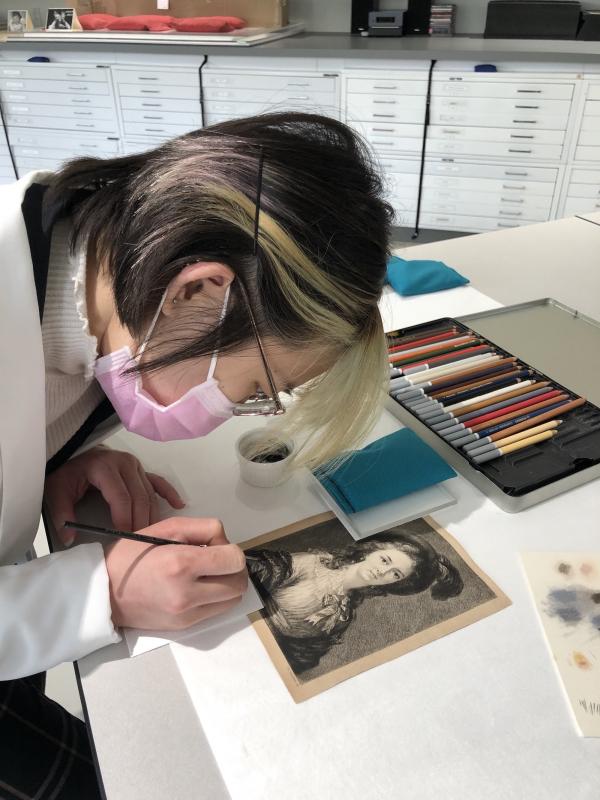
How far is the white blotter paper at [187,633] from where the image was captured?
59 centimetres

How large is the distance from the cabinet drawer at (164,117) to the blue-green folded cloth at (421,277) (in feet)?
7.21

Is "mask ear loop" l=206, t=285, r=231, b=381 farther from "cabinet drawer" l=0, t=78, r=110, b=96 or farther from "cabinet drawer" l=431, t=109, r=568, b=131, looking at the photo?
"cabinet drawer" l=0, t=78, r=110, b=96

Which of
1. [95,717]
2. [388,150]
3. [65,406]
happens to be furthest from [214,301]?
[388,150]

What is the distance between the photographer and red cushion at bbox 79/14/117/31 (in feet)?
10.4

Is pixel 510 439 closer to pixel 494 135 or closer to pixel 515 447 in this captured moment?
pixel 515 447

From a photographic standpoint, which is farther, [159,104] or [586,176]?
[159,104]

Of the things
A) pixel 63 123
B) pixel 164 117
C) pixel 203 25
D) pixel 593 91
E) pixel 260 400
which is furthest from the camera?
pixel 63 123

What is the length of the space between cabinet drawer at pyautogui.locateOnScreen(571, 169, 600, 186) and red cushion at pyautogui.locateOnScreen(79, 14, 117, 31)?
2390 mm

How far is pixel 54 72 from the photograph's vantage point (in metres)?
3.15

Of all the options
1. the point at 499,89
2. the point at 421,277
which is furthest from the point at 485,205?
the point at 421,277

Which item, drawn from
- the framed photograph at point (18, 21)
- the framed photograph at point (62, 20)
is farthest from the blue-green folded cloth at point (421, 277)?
the framed photograph at point (18, 21)

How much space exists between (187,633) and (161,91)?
9.91 ft

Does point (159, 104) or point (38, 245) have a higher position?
point (38, 245)

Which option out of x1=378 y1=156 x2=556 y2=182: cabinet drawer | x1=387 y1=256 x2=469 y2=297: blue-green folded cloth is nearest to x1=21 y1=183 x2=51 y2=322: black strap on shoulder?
x1=387 y1=256 x2=469 y2=297: blue-green folded cloth
